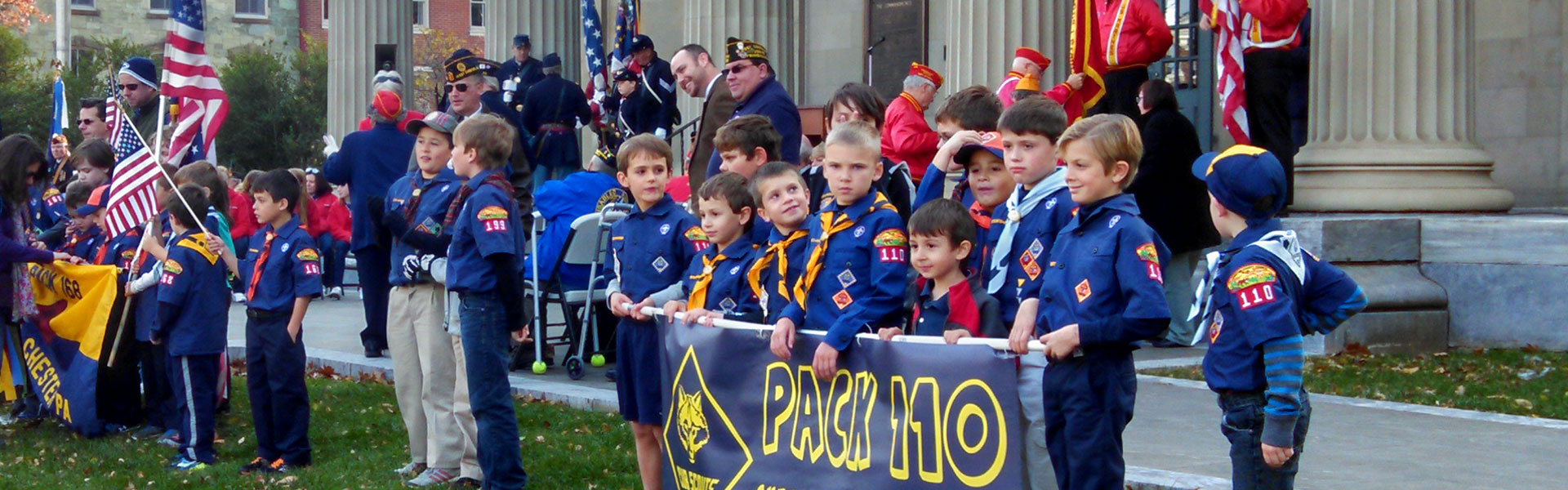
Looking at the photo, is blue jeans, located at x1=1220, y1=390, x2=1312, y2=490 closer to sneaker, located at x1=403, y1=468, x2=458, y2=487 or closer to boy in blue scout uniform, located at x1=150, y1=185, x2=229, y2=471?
sneaker, located at x1=403, y1=468, x2=458, y2=487

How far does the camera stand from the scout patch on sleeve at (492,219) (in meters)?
6.88

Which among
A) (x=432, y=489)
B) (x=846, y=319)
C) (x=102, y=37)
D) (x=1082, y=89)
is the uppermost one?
(x=102, y=37)

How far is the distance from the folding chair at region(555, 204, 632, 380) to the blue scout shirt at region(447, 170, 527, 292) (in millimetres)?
3145

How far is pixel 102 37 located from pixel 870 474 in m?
52.3

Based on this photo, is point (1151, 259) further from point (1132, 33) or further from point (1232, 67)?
point (1232, 67)

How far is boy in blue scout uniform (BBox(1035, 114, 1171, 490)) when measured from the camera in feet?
16.3

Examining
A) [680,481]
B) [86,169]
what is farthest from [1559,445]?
[86,169]

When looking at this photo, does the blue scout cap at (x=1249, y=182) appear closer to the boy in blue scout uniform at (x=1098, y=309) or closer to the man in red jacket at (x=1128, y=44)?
the boy in blue scout uniform at (x=1098, y=309)

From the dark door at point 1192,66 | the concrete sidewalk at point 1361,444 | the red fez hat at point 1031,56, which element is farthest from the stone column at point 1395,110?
the dark door at point 1192,66

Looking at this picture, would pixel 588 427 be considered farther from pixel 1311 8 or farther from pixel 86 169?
pixel 1311 8

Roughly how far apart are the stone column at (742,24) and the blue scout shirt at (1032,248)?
36.0ft

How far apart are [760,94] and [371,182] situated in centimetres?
415

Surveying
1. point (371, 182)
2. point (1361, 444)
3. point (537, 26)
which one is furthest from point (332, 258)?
point (1361, 444)

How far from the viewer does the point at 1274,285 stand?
475 cm
